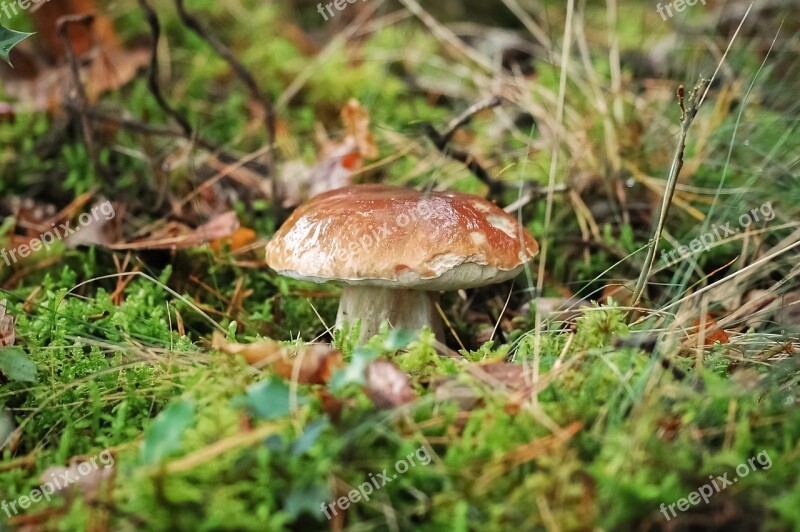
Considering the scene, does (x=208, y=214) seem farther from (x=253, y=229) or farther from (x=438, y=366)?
(x=438, y=366)

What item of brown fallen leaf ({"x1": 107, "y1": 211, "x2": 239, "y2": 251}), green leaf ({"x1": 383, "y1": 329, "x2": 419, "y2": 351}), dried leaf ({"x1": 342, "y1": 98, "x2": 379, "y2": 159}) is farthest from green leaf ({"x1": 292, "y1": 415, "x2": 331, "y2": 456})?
dried leaf ({"x1": 342, "y1": 98, "x2": 379, "y2": 159})

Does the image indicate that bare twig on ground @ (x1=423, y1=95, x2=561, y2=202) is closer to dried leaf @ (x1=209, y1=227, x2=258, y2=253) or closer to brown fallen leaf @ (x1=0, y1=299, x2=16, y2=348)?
dried leaf @ (x1=209, y1=227, x2=258, y2=253)

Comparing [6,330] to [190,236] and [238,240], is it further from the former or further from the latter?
[238,240]

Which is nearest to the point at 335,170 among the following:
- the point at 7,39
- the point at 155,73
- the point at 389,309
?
the point at 155,73

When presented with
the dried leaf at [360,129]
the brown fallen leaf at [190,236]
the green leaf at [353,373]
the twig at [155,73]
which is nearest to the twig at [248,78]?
the twig at [155,73]

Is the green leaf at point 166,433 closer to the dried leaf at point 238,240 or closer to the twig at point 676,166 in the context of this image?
the twig at point 676,166

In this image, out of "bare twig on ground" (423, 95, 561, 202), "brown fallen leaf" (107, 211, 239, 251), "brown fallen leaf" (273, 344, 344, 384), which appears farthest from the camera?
"brown fallen leaf" (107, 211, 239, 251)
